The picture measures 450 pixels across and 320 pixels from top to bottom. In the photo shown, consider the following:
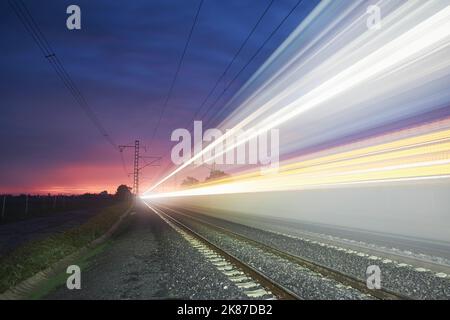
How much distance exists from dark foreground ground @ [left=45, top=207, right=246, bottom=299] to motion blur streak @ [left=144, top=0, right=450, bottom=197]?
11656 millimetres

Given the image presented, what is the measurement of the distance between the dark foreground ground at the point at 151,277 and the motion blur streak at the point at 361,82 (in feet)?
38.2

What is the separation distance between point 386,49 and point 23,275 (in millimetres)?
17530

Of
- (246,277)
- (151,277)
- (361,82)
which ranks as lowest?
(151,277)

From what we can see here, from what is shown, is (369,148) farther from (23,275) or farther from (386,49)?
(23,275)

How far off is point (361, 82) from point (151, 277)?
648 inches

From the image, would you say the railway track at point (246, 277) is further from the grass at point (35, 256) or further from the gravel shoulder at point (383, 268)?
the grass at point (35, 256)

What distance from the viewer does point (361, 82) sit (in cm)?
2077

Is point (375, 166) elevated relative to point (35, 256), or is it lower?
elevated

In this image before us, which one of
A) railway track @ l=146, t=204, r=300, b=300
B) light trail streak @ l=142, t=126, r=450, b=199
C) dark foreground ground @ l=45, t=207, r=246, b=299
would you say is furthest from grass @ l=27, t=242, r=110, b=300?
light trail streak @ l=142, t=126, r=450, b=199

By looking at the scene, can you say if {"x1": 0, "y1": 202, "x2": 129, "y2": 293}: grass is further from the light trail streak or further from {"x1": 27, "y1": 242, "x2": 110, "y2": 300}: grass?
the light trail streak

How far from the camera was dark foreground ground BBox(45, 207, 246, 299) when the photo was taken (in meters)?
7.98

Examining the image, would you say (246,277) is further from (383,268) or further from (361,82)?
(361,82)

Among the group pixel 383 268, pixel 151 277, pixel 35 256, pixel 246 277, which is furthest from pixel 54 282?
pixel 383 268
